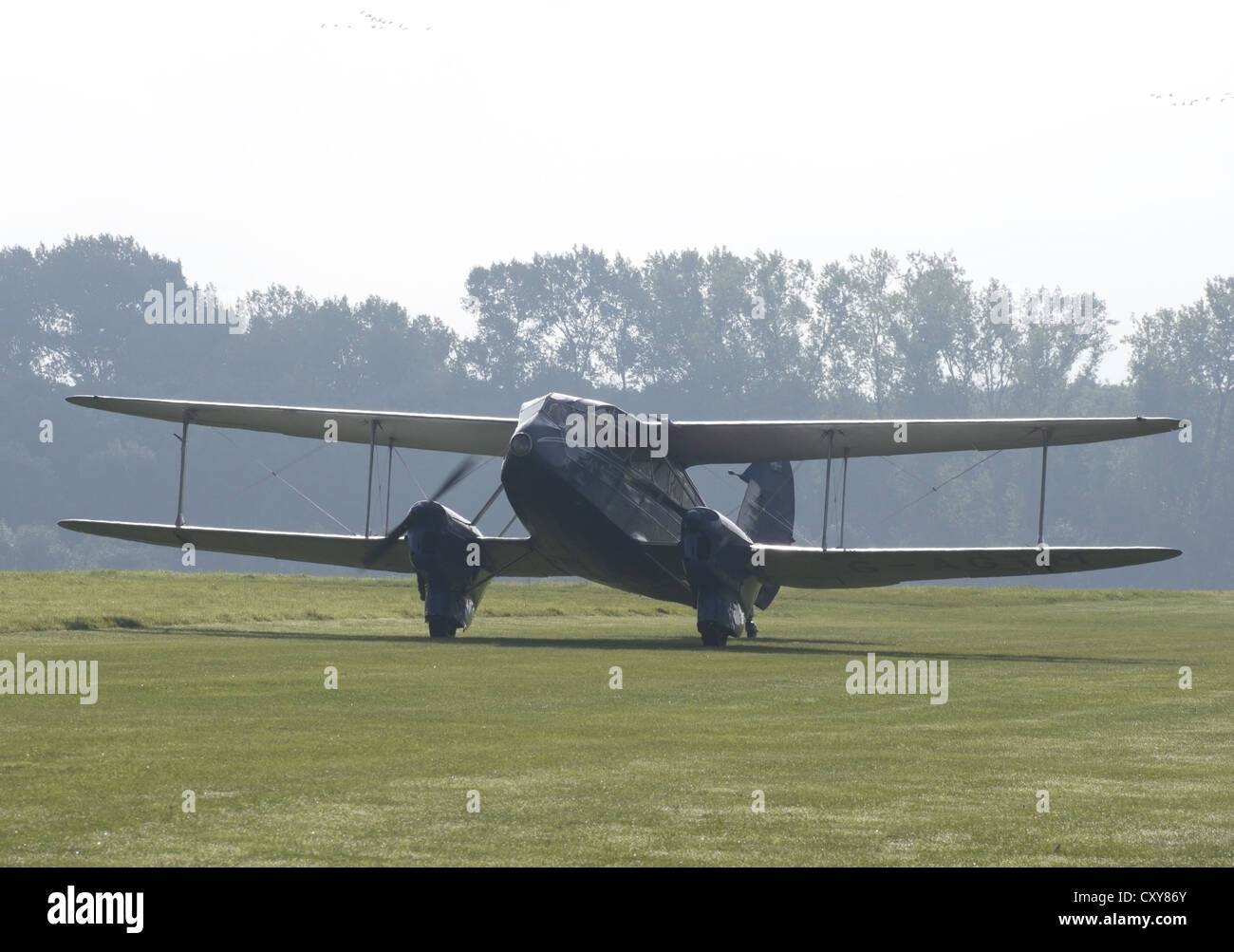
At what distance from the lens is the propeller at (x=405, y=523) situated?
3158cm

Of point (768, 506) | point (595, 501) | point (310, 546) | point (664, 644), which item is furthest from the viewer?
point (768, 506)

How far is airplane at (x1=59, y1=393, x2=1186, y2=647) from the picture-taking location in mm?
30781

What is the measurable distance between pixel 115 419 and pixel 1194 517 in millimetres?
86547

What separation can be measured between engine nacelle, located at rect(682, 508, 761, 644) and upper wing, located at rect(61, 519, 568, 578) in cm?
353

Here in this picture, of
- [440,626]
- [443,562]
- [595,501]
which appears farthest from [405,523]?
[595,501]

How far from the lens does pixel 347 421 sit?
3434cm

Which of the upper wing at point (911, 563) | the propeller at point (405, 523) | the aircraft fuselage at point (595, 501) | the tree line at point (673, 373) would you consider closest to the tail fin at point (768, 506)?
the upper wing at point (911, 563)

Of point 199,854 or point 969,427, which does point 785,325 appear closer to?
point 969,427

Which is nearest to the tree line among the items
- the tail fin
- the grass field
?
the tail fin

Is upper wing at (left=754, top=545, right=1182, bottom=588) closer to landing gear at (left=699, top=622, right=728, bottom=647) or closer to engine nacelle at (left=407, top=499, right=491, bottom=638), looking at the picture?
landing gear at (left=699, top=622, right=728, bottom=647)

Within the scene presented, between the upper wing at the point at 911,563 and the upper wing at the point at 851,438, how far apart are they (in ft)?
7.14

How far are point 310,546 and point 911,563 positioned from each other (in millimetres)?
12928

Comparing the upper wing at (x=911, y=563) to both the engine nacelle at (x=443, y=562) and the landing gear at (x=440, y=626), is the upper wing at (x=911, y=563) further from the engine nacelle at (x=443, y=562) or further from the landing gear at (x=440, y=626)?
the landing gear at (x=440, y=626)

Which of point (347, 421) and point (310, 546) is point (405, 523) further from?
point (310, 546)
